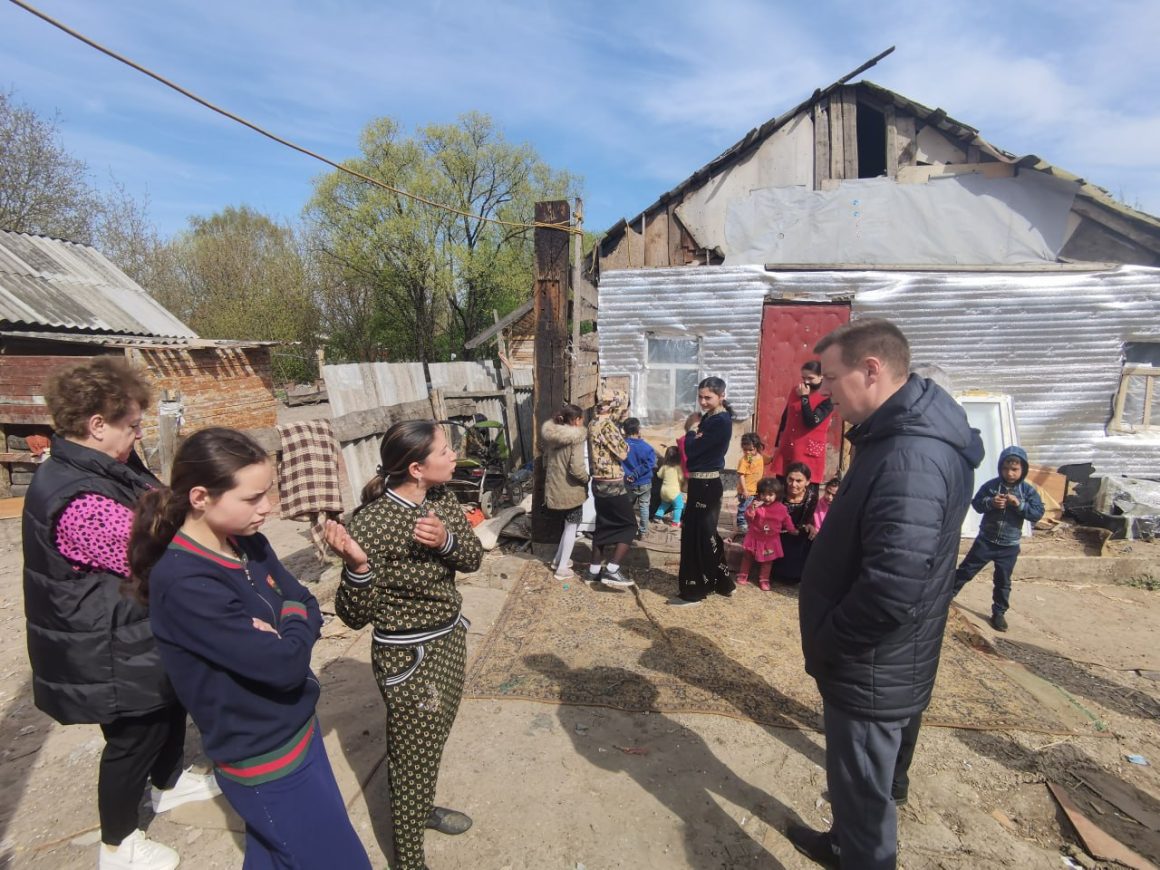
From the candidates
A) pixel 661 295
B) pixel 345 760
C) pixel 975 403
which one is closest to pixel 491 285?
pixel 661 295

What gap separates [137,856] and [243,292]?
25577mm

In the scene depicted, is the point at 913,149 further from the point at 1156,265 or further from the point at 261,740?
the point at 261,740

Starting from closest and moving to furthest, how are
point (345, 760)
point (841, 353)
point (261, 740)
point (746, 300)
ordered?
point (261, 740)
point (841, 353)
point (345, 760)
point (746, 300)

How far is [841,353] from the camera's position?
2.03 metres

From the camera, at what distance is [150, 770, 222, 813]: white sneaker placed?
2607mm

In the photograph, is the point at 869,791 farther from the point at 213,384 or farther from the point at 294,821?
the point at 213,384

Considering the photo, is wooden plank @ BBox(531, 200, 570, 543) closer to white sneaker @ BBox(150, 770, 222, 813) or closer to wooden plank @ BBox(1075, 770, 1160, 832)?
white sneaker @ BBox(150, 770, 222, 813)

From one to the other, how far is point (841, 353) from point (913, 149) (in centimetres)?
879

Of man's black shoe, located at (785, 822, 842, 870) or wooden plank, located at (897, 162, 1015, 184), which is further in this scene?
wooden plank, located at (897, 162, 1015, 184)

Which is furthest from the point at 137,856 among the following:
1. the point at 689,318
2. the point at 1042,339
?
the point at 1042,339

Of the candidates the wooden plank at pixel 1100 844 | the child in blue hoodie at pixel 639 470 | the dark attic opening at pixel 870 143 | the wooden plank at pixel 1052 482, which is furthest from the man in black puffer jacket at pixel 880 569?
the dark attic opening at pixel 870 143

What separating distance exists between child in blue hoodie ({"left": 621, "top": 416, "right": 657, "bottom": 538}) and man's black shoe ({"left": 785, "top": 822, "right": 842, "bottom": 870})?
4.54 meters

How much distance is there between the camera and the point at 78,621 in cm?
206

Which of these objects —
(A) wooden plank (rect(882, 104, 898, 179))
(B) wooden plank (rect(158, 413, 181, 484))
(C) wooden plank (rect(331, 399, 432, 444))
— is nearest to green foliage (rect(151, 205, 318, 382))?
(B) wooden plank (rect(158, 413, 181, 484))
